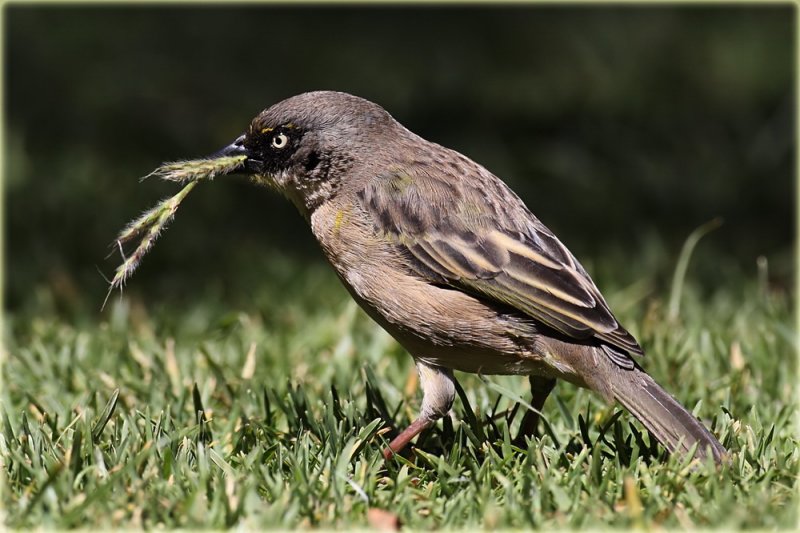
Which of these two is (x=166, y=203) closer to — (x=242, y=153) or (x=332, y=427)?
(x=242, y=153)

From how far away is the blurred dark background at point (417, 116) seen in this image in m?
8.29

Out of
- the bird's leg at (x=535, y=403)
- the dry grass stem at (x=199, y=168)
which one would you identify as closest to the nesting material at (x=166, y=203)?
the dry grass stem at (x=199, y=168)

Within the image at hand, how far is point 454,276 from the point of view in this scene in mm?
5023

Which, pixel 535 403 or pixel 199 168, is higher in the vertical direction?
pixel 199 168

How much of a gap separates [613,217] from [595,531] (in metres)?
4.94

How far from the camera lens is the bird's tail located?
4.66 m

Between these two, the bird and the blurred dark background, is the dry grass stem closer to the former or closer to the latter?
the bird

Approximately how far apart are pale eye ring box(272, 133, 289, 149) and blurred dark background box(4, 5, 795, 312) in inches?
87.4

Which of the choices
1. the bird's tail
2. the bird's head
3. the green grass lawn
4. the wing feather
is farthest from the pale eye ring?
the bird's tail

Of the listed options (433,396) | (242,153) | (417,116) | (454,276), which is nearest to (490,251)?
(454,276)

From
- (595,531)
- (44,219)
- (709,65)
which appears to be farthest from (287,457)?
(709,65)

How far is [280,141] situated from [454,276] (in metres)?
1.20

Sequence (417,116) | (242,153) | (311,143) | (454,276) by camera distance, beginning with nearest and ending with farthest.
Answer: (454,276)
(311,143)
(242,153)
(417,116)

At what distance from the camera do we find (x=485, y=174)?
18.0ft
